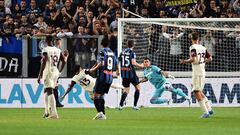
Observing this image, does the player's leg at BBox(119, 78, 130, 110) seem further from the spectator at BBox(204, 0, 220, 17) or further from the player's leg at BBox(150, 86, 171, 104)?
the spectator at BBox(204, 0, 220, 17)

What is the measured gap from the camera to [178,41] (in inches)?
1061

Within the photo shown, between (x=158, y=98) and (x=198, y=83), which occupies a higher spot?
(x=198, y=83)

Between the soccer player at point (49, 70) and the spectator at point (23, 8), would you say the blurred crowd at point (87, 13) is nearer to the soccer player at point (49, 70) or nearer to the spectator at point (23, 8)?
the spectator at point (23, 8)

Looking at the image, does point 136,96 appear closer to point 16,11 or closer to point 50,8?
point 50,8

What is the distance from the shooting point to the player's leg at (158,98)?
26019mm

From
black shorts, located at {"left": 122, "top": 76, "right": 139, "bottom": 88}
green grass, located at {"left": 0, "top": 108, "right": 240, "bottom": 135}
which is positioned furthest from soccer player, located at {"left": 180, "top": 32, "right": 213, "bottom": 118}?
black shorts, located at {"left": 122, "top": 76, "right": 139, "bottom": 88}

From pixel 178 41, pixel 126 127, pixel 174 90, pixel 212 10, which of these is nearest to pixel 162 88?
pixel 174 90

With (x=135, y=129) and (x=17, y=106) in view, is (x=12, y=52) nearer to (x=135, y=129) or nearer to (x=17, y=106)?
(x=17, y=106)

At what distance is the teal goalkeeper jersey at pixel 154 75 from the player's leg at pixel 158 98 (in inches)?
12.6

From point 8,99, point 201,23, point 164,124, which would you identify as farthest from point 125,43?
point 164,124

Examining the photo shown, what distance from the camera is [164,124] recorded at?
17312 mm

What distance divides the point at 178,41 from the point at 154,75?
1933 mm

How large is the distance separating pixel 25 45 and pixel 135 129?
38.7 feet

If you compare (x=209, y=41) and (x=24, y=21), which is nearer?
(x=209, y=41)
